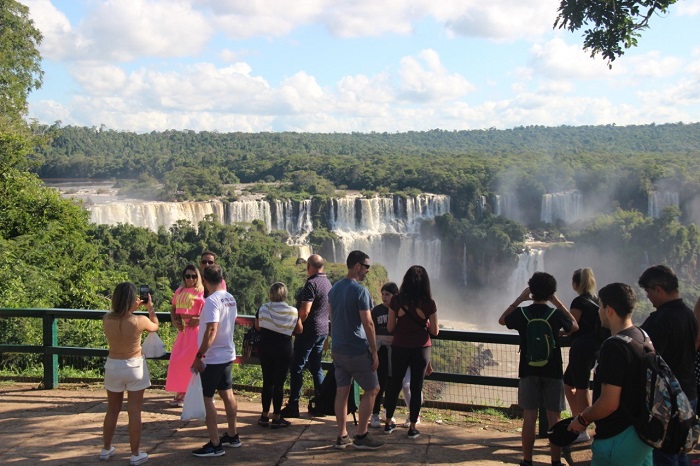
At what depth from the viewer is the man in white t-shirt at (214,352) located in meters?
4.98

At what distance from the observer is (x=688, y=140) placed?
425 ft

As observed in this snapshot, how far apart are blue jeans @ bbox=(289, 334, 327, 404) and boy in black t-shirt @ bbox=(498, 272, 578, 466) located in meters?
1.68

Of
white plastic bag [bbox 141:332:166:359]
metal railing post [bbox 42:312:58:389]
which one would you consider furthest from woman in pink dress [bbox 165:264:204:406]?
metal railing post [bbox 42:312:58:389]

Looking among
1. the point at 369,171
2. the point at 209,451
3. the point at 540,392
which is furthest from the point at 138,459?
the point at 369,171

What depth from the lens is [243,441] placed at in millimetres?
5418

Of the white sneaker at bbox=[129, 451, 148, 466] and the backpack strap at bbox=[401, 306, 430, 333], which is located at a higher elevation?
the backpack strap at bbox=[401, 306, 430, 333]

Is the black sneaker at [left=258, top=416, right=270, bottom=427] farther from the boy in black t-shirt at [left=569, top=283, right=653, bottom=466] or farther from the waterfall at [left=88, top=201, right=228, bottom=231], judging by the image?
the waterfall at [left=88, top=201, right=228, bottom=231]

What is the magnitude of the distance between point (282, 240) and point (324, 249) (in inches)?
127

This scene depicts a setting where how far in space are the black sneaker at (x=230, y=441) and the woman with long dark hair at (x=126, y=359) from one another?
0.57 metres

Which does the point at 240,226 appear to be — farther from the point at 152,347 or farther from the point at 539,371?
the point at 539,371

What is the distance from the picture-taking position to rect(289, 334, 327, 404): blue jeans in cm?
580

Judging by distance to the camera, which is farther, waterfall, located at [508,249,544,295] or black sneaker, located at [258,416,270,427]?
waterfall, located at [508,249,544,295]

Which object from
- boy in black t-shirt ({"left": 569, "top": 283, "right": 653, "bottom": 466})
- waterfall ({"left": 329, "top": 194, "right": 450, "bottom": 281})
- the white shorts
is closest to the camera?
boy in black t-shirt ({"left": 569, "top": 283, "right": 653, "bottom": 466})

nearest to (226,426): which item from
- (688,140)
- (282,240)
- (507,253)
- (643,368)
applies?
(643,368)
